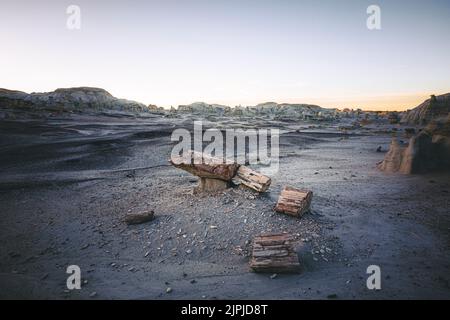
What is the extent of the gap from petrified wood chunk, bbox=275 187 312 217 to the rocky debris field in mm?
163

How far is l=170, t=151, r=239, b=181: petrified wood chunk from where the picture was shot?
21.3 feet

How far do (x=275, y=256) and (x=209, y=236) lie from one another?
140cm

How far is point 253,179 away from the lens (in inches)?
254

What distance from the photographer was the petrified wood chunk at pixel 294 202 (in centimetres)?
546

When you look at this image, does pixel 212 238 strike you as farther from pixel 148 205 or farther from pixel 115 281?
pixel 148 205

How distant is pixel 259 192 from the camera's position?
6.42m

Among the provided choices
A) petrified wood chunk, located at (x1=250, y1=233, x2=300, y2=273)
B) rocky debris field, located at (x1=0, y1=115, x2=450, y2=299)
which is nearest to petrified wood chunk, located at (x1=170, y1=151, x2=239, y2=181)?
rocky debris field, located at (x1=0, y1=115, x2=450, y2=299)

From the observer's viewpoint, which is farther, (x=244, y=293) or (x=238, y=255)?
(x=238, y=255)

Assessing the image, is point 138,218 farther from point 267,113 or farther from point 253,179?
point 267,113

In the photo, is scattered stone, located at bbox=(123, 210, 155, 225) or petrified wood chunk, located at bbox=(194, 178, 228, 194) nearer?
scattered stone, located at bbox=(123, 210, 155, 225)

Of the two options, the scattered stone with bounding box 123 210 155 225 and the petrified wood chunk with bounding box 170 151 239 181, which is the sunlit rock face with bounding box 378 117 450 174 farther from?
the scattered stone with bounding box 123 210 155 225

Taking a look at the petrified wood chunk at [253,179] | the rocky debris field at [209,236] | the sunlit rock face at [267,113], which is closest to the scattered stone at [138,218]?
the rocky debris field at [209,236]

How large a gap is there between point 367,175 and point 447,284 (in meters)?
6.41

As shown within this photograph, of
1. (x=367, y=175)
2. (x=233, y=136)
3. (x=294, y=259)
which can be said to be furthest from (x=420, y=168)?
(x=233, y=136)
